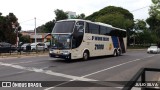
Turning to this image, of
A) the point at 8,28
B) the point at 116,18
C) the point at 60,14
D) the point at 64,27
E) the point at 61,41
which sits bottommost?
the point at 61,41

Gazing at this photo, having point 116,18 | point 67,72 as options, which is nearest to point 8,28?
point 116,18

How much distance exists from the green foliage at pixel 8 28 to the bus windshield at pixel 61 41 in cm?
3514

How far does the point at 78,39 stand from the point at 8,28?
36.0 metres

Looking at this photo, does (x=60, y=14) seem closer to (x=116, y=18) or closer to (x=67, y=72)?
(x=116, y=18)

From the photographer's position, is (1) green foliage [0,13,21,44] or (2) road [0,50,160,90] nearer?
(2) road [0,50,160,90]

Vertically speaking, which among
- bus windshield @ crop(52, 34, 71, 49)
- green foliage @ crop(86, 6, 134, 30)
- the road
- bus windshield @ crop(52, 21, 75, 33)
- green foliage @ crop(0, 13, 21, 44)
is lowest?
the road

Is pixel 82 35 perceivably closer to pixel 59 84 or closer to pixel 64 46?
pixel 64 46

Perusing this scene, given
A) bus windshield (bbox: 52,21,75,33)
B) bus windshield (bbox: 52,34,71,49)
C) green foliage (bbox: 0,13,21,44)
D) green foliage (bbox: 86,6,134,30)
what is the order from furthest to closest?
green foliage (bbox: 86,6,134,30)
green foliage (bbox: 0,13,21,44)
bus windshield (bbox: 52,21,75,33)
bus windshield (bbox: 52,34,71,49)

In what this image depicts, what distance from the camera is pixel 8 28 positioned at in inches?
2251

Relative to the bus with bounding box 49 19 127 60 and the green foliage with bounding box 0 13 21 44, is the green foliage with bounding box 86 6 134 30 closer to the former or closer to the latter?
the green foliage with bounding box 0 13 21 44

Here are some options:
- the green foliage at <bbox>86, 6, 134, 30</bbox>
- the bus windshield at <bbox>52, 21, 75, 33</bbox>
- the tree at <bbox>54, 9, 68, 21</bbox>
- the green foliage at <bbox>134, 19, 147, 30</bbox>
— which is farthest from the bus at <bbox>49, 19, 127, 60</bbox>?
the green foliage at <bbox>134, 19, 147, 30</bbox>

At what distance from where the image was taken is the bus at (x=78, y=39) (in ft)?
75.9

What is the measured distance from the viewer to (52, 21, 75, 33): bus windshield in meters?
23.3

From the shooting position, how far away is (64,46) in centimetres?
2317
